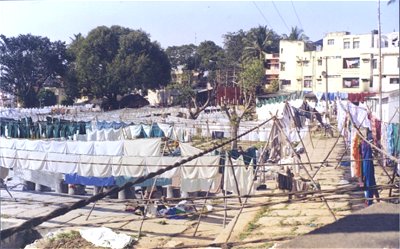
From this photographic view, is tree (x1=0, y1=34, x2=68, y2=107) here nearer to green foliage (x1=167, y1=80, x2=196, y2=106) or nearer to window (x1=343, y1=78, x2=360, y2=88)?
green foliage (x1=167, y1=80, x2=196, y2=106)

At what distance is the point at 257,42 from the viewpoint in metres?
32.1

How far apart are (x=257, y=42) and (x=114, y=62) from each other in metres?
8.99

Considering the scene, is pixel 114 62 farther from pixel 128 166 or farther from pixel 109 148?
pixel 128 166

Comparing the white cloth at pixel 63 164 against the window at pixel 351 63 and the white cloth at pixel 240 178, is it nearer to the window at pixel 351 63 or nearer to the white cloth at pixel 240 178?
the white cloth at pixel 240 178

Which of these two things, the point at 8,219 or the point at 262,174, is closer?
the point at 8,219

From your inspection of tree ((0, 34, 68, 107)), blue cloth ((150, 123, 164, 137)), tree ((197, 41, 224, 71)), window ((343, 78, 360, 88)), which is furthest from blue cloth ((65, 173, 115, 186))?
tree ((197, 41, 224, 71))

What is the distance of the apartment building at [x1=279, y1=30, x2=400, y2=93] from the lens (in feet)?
91.2

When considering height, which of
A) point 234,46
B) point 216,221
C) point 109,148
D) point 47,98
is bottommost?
point 216,221

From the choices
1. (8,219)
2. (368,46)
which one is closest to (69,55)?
(368,46)

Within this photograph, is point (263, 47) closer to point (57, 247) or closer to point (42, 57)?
point (42, 57)

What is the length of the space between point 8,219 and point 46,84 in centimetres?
2192

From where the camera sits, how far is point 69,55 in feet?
94.1

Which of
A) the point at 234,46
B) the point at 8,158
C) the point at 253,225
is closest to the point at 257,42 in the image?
the point at 234,46

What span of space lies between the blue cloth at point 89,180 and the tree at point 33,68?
36.3ft
